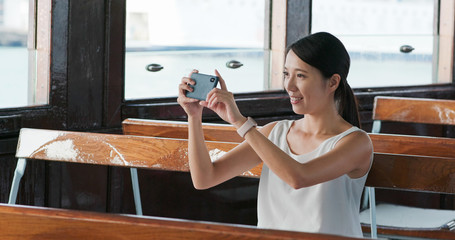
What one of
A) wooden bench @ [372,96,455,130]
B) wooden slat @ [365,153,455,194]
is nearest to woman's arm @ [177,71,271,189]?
wooden slat @ [365,153,455,194]

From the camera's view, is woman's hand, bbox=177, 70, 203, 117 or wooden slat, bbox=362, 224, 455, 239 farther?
wooden slat, bbox=362, 224, 455, 239

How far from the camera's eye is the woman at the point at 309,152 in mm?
1970

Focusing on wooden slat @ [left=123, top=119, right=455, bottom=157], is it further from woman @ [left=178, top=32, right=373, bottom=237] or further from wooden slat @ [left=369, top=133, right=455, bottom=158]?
woman @ [left=178, top=32, right=373, bottom=237]

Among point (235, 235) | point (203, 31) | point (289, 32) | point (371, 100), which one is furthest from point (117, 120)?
point (235, 235)

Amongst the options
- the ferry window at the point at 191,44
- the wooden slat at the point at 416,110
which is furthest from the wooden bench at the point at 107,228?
the wooden slat at the point at 416,110

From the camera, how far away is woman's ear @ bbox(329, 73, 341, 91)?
2.14m

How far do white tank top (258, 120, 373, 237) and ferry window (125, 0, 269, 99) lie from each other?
145 centimetres

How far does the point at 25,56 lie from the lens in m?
3.07

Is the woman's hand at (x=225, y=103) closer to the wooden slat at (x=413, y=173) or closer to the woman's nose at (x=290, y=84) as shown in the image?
the woman's nose at (x=290, y=84)

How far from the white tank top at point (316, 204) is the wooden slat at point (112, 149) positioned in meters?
0.17

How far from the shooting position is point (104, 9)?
10.5 feet

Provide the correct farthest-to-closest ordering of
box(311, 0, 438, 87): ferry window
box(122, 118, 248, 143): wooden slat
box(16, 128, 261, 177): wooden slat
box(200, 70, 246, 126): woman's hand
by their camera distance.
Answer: box(311, 0, 438, 87): ferry window → box(122, 118, 248, 143): wooden slat → box(16, 128, 261, 177): wooden slat → box(200, 70, 246, 126): woman's hand

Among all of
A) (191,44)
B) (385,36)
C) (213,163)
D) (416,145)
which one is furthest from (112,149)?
(385,36)

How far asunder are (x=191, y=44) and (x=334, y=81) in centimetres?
168
